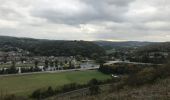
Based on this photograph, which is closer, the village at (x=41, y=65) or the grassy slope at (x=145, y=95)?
the grassy slope at (x=145, y=95)

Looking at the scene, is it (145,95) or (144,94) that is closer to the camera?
(145,95)

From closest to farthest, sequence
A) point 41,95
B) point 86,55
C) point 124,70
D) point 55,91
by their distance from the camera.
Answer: point 41,95
point 55,91
point 124,70
point 86,55

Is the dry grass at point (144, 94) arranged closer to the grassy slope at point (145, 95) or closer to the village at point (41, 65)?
the grassy slope at point (145, 95)

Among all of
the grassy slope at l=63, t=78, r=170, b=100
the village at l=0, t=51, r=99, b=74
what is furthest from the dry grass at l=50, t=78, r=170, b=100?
the village at l=0, t=51, r=99, b=74

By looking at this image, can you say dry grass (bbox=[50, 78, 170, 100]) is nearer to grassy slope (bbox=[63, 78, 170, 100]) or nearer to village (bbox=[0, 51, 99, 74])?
grassy slope (bbox=[63, 78, 170, 100])

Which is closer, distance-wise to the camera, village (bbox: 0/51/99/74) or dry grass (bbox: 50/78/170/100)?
dry grass (bbox: 50/78/170/100)

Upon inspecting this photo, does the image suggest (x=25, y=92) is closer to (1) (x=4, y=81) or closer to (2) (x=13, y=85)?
(2) (x=13, y=85)

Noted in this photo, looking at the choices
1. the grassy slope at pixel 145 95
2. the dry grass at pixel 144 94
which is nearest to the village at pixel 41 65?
the dry grass at pixel 144 94

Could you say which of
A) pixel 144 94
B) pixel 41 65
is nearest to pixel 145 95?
pixel 144 94

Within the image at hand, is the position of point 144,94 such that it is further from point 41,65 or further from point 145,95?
point 41,65

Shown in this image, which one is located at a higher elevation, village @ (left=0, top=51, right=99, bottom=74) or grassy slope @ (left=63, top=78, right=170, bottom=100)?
grassy slope @ (left=63, top=78, right=170, bottom=100)

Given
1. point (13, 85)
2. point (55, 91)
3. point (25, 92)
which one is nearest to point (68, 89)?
point (55, 91)
